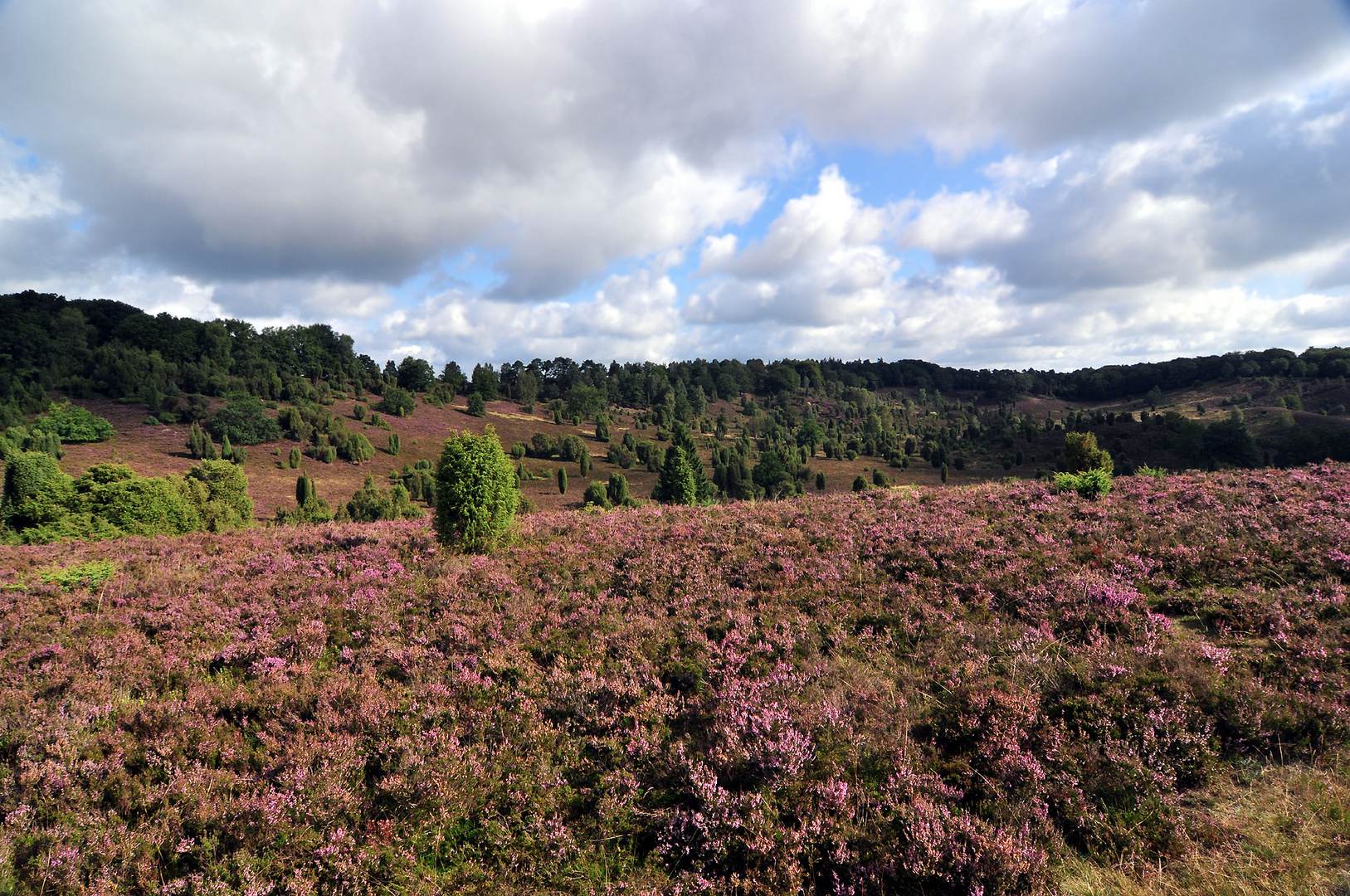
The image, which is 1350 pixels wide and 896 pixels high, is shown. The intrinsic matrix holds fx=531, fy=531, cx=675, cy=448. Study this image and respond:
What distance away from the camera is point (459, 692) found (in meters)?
6.69

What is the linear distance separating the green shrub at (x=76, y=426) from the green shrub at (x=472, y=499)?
261 ft

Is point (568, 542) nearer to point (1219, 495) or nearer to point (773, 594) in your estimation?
point (773, 594)

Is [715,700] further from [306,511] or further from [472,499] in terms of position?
[306,511]

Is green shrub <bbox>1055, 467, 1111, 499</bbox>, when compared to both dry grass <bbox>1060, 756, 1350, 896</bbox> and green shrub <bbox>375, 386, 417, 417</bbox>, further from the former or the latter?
green shrub <bbox>375, 386, 417, 417</bbox>

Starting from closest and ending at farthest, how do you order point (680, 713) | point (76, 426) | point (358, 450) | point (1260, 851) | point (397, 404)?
point (1260, 851)
point (680, 713)
point (76, 426)
point (358, 450)
point (397, 404)

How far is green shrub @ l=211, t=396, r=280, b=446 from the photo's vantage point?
70.7 metres

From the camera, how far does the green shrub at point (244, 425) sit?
70.7 metres

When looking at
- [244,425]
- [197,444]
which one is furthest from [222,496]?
[244,425]

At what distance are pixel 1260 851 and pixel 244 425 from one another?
92.9 m

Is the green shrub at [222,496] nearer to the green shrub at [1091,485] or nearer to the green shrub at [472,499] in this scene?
the green shrub at [472,499]

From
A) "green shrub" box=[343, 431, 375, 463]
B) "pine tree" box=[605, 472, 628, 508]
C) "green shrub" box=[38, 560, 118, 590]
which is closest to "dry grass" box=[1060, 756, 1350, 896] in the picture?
"green shrub" box=[38, 560, 118, 590]

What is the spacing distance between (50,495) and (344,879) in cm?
3267

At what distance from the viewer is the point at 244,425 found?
236ft

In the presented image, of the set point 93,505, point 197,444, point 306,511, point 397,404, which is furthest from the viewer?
point 397,404
